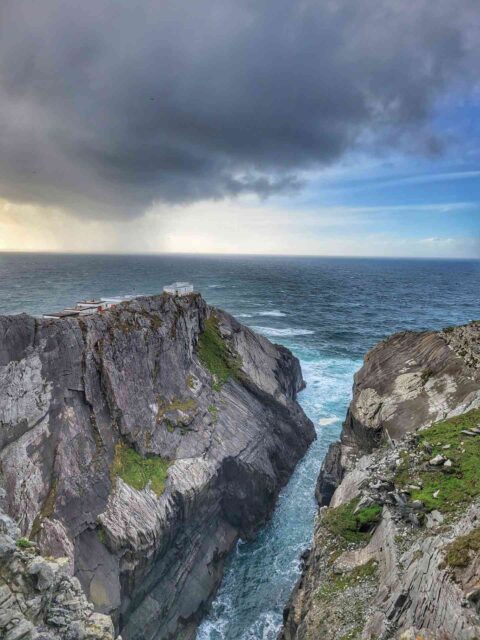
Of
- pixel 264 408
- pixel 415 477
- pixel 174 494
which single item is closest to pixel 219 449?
pixel 174 494

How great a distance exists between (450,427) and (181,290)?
1403 inches

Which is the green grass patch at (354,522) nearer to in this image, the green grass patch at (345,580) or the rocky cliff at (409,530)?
the rocky cliff at (409,530)

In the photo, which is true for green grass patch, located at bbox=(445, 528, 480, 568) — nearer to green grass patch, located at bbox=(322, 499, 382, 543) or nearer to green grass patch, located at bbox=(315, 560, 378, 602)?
green grass patch, located at bbox=(315, 560, 378, 602)

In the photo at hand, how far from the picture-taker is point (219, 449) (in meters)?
32.2

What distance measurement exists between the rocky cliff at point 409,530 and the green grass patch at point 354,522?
0.15 feet

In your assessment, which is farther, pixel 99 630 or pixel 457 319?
pixel 457 319

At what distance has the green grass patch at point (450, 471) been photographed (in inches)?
647

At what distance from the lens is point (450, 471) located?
60.2 feet

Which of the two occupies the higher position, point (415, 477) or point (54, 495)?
point (415, 477)

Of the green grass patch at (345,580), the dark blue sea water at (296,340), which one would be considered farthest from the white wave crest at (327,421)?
the green grass patch at (345,580)

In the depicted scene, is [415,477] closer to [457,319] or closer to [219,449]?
[219,449]

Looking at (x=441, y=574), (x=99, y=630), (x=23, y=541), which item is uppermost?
(x=441, y=574)

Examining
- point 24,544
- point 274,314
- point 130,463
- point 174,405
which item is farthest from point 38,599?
point 274,314

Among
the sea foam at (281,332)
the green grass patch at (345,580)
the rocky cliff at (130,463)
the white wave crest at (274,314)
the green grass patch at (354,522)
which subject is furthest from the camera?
the white wave crest at (274,314)
